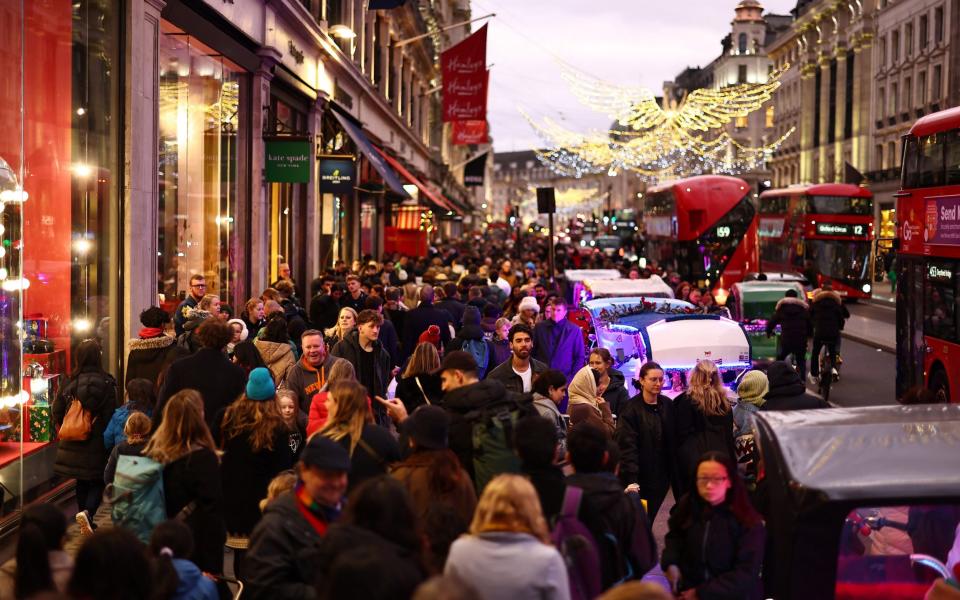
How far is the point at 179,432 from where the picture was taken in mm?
6547

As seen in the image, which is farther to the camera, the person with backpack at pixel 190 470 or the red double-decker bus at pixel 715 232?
the red double-decker bus at pixel 715 232

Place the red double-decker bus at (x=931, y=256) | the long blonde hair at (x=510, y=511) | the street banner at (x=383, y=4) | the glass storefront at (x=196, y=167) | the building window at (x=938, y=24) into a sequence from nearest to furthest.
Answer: the long blonde hair at (x=510, y=511), the red double-decker bus at (x=931, y=256), the glass storefront at (x=196, y=167), the street banner at (x=383, y=4), the building window at (x=938, y=24)

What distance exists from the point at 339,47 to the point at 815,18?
66.5 m

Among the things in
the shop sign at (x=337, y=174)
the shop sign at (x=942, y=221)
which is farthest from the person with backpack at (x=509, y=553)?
the shop sign at (x=337, y=174)

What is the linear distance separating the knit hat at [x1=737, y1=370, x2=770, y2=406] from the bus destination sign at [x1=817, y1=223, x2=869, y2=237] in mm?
31433

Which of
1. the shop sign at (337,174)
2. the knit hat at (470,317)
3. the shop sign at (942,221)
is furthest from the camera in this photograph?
the shop sign at (337,174)

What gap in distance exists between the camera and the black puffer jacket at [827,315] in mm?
18812

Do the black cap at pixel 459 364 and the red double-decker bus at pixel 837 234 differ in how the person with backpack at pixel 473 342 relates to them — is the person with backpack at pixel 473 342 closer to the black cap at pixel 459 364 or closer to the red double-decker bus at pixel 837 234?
the black cap at pixel 459 364

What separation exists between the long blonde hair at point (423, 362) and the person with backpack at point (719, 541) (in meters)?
3.35

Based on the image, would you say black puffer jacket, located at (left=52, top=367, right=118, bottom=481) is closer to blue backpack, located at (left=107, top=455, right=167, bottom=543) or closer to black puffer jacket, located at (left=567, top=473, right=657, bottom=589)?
blue backpack, located at (left=107, top=455, right=167, bottom=543)

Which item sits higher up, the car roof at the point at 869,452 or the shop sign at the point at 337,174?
the shop sign at the point at 337,174

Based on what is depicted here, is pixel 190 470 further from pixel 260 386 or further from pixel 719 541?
pixel 719 541

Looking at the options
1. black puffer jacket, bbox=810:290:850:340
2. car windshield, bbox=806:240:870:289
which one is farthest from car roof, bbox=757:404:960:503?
car windshield, bbox=806:240:870:289

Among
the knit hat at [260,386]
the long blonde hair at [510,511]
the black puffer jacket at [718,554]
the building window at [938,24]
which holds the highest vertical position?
the building window at [938,24]
